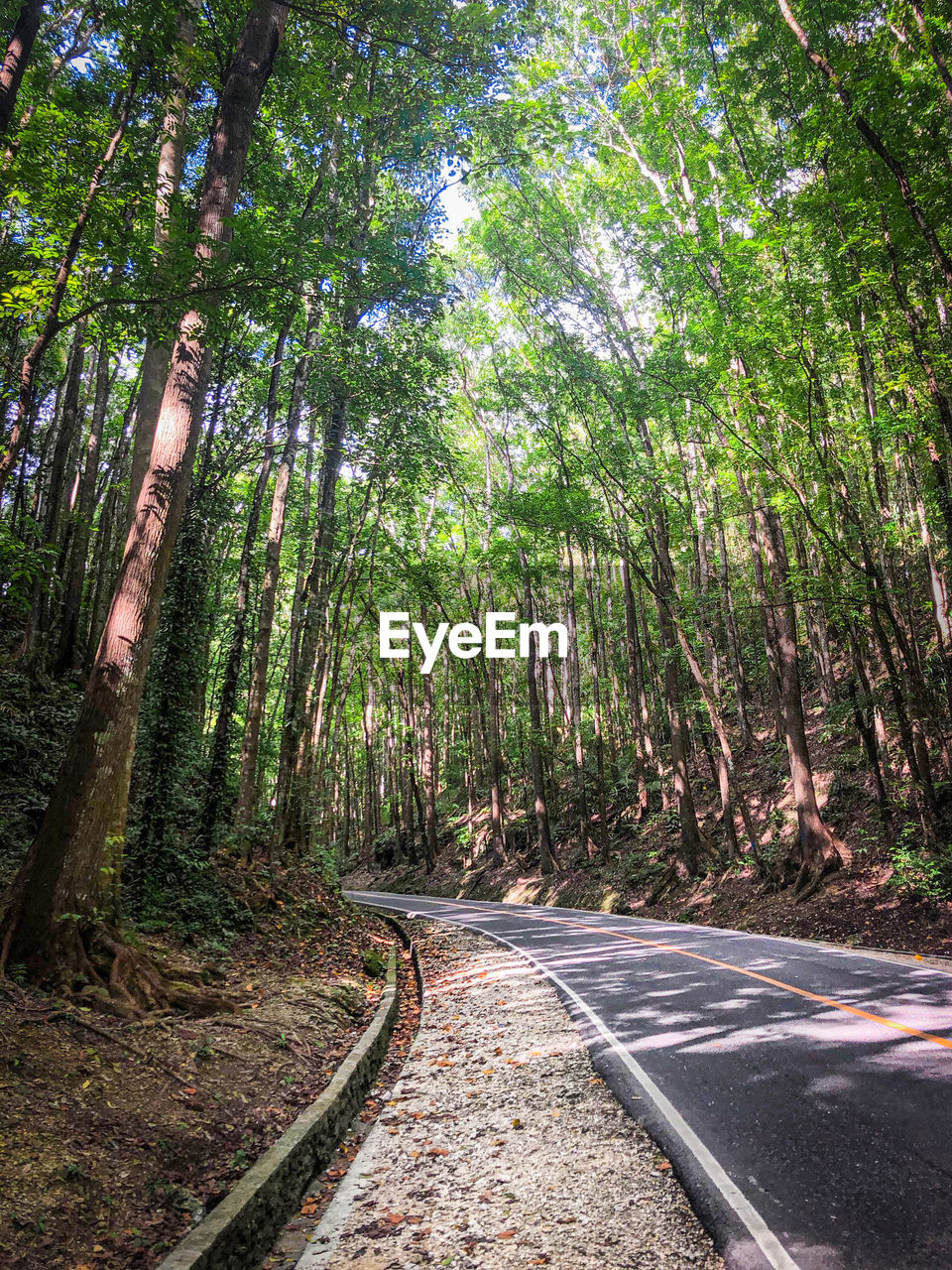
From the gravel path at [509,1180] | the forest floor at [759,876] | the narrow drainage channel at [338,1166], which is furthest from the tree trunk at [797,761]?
the gravel path at [509,1180]

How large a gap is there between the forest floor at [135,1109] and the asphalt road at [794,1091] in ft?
9.10

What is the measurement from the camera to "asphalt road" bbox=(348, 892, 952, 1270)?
123 inches

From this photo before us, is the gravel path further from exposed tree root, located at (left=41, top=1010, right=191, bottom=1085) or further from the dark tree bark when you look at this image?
the dark tree bark

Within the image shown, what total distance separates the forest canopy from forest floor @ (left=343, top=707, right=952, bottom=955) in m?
0.19

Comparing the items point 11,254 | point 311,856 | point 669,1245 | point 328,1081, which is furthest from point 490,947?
point 11,254

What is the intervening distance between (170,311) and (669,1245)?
7.72 m

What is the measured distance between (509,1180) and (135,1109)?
8.01 feet

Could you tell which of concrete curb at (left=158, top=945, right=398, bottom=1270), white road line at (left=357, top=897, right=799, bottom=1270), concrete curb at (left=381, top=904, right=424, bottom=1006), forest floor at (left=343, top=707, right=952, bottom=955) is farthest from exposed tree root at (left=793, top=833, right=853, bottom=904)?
concrete curb at (left=158, top=945, right=398, bottom=1270)

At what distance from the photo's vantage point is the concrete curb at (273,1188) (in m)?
3.24

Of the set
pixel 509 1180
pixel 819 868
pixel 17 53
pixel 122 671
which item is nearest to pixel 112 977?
pixel 122 671

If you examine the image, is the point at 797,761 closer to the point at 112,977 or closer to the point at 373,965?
the point at 373,965

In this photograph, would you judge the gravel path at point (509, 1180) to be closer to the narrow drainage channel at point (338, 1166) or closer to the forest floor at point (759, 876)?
the narrow drainage channel at point (338, 1166)

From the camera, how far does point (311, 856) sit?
48.5ft

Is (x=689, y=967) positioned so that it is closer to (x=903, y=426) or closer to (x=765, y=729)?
(x=903, y=426)
